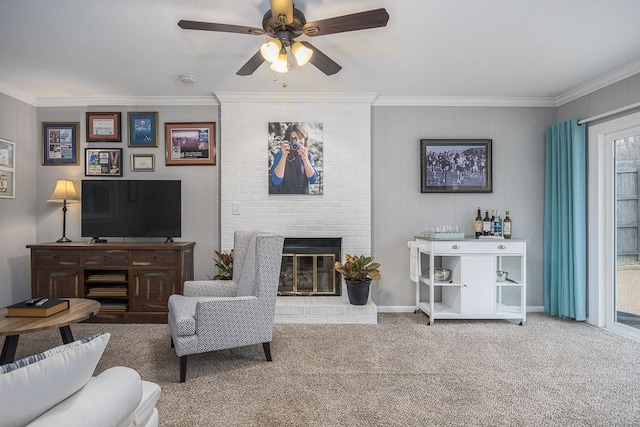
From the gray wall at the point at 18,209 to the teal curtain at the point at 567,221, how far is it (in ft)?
19.2

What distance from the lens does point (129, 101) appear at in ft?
13.4

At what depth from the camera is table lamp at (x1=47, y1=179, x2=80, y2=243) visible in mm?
3785

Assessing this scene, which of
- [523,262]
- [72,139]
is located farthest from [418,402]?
[72,139]

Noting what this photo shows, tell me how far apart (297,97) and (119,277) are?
2691 mm

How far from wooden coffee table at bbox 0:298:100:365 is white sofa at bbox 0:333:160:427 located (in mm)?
1471

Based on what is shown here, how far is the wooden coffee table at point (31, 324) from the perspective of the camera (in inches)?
81.5

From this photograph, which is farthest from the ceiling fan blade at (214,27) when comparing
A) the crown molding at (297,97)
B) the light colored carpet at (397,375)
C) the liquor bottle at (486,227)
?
the liquor bottle at (486,227)

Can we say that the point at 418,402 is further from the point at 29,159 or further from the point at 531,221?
the point at 29,159

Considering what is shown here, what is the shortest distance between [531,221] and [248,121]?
137 inches

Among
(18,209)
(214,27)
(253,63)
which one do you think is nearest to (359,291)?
(253,63)

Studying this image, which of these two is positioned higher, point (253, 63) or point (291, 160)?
point (253, 63)

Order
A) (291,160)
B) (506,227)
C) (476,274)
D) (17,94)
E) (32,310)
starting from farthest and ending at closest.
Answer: (291,160), (506,227), (17,94), (476,274), (32,310)

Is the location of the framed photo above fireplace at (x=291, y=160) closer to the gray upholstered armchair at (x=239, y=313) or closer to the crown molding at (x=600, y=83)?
the gray upholstered armchair at (x=239, y=313)

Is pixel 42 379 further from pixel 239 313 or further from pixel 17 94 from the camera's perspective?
pixel 17 94
